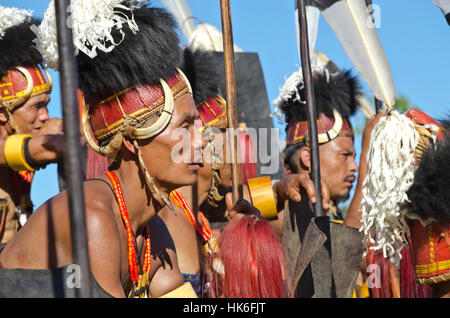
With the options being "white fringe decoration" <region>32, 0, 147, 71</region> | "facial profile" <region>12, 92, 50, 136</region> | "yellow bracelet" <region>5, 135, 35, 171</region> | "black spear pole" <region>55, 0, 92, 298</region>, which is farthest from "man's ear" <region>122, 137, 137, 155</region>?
"facial profile" <region>12, 92, 50, 136</region>

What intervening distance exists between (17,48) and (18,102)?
1.53ft

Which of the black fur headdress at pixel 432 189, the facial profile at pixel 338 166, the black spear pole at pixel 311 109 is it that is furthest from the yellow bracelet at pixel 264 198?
the facial profile at pixel 338 166

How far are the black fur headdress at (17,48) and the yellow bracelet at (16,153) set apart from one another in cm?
100

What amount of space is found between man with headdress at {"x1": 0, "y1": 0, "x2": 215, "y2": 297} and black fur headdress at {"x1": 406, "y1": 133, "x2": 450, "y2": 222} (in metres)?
1.14

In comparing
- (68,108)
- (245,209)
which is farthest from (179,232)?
(68,108)

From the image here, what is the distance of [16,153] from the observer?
4676 mm

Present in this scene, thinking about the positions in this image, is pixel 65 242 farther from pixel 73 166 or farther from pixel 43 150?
pixel 43 150

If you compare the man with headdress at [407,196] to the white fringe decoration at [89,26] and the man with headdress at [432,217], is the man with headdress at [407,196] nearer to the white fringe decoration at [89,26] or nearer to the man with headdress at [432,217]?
the man with headdress at [432,217]

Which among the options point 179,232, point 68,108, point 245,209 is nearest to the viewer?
point 68,108

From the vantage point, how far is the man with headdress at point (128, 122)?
10.4ft

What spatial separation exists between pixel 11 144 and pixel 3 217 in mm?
868

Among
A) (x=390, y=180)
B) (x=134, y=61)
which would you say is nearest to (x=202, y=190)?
(x=134, y=61)
